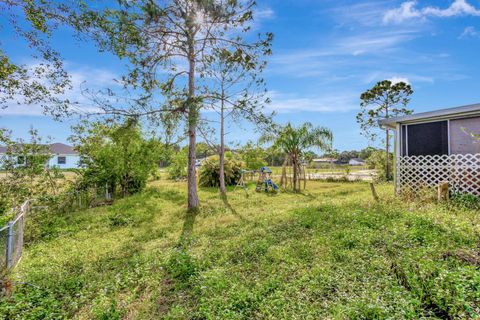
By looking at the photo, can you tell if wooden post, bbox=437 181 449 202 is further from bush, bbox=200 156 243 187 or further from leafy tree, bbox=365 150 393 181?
bush, bbox=200 156 243 187

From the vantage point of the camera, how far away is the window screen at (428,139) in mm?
7285

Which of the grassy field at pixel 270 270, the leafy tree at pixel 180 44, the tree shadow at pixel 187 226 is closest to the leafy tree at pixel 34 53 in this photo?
the leafy tree at pixel 180 44

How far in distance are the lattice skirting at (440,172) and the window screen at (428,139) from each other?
25 cm

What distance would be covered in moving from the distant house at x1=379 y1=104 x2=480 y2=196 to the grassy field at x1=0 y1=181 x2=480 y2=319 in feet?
5.57

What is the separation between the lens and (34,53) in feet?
17.1

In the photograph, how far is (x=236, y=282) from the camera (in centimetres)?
305

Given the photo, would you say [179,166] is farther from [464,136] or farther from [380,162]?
[464,136]

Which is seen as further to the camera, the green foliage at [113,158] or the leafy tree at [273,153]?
the leafy tree at [273,153]

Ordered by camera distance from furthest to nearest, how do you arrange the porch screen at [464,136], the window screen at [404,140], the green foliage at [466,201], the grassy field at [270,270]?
the window screen at [404,140], the porch screen at [464,136], the green foliage at [466,201], the grassy field at [270,270]

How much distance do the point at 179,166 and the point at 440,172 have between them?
1705 centimetres

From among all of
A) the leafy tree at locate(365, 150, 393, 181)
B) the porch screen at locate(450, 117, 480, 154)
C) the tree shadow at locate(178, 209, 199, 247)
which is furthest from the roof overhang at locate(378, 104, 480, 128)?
the leafy tree at locate(365, 150, 393, 181)

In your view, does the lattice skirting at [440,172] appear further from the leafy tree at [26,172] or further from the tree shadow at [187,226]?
the leafy tree at [26,172]

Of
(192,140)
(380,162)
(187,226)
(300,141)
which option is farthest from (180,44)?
(380,162)

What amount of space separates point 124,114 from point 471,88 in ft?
41.4
